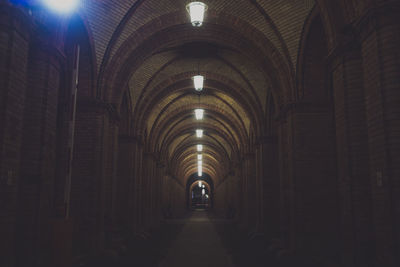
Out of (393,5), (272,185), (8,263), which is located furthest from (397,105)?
(272,185)

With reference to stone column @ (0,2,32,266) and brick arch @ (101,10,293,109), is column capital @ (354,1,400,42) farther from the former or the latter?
brick arch @ (101,10,293,109)

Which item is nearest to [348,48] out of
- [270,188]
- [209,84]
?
[270,188]

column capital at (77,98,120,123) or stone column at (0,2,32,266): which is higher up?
column capital at (77,98,120,123)

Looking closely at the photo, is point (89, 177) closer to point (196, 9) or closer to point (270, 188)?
point (196, 9)

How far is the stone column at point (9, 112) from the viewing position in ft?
17.8

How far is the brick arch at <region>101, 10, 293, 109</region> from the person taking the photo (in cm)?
1262

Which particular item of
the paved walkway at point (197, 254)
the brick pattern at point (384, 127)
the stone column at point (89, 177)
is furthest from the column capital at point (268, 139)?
the brick pattern at point (384, 127)

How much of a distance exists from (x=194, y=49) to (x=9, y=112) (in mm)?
11817

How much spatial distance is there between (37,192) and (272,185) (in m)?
11.6

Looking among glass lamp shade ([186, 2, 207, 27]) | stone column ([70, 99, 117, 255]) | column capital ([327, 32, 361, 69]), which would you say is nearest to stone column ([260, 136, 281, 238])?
stone column ([70, 99, 117, 255])

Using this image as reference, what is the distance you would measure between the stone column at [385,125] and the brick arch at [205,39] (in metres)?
6.45

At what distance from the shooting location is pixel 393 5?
5555 millimetres

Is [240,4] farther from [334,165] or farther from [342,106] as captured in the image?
[342,106]

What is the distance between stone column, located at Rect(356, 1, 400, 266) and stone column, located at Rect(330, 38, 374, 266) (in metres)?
0.87
